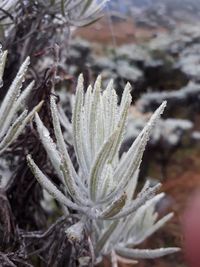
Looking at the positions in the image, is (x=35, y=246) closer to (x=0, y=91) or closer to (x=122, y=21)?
(x=0, y=91)

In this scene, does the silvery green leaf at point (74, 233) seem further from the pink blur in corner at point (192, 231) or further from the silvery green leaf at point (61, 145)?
the pink blur in corner at point (192, 231)

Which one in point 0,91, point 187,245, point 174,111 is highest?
point 187,245

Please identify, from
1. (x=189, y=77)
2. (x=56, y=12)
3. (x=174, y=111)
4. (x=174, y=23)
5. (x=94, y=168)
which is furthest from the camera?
(x=174, y=23)

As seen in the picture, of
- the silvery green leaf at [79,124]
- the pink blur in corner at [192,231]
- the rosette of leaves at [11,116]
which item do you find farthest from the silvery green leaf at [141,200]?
the pink blur in corner at [192,231]

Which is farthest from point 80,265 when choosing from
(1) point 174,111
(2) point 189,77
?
(2) point 189,77

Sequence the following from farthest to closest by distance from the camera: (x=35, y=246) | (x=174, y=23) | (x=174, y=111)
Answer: (x=174, y=23)
(x=174, y=111)
(x=35, y=246)

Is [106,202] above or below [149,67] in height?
above

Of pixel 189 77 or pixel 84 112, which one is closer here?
pixel 84 112

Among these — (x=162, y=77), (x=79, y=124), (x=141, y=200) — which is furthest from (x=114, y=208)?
(x=162, y=77)

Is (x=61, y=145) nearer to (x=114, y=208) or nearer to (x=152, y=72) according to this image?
(x=114, y=208)

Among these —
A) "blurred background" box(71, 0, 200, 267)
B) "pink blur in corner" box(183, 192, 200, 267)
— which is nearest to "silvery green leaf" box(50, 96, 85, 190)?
"pink blur in corner" box(183, 192, 200, 267)
